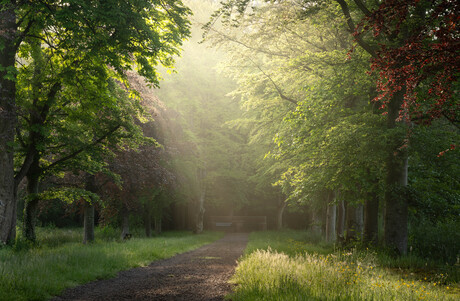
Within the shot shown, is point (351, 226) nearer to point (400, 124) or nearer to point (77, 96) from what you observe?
point (400, 124)

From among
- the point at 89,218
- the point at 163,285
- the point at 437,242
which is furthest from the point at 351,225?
the point at 89,218

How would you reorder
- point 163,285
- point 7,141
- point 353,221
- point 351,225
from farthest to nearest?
point 353,221 < point 351,225 < point 7,141 < point 163,285

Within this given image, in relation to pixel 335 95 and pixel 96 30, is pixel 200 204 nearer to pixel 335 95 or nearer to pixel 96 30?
pixel 335 95

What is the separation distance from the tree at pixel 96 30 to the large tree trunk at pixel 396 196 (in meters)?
7.25

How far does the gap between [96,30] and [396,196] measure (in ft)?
33.1

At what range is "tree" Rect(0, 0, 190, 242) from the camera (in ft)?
23.8

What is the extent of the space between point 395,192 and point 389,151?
4.40 feet

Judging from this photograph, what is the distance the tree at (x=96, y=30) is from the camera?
7.24m

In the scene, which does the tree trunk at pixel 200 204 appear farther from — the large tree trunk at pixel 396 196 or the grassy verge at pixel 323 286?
the grassy verge at pixel 323 286

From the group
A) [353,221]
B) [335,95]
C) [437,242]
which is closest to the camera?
[335,95]

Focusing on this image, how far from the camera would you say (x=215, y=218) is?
133 feet

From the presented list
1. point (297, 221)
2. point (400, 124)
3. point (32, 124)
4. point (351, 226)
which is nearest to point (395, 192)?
point (400, 124)

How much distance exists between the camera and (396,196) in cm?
1006

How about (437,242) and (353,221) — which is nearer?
(437,242)
